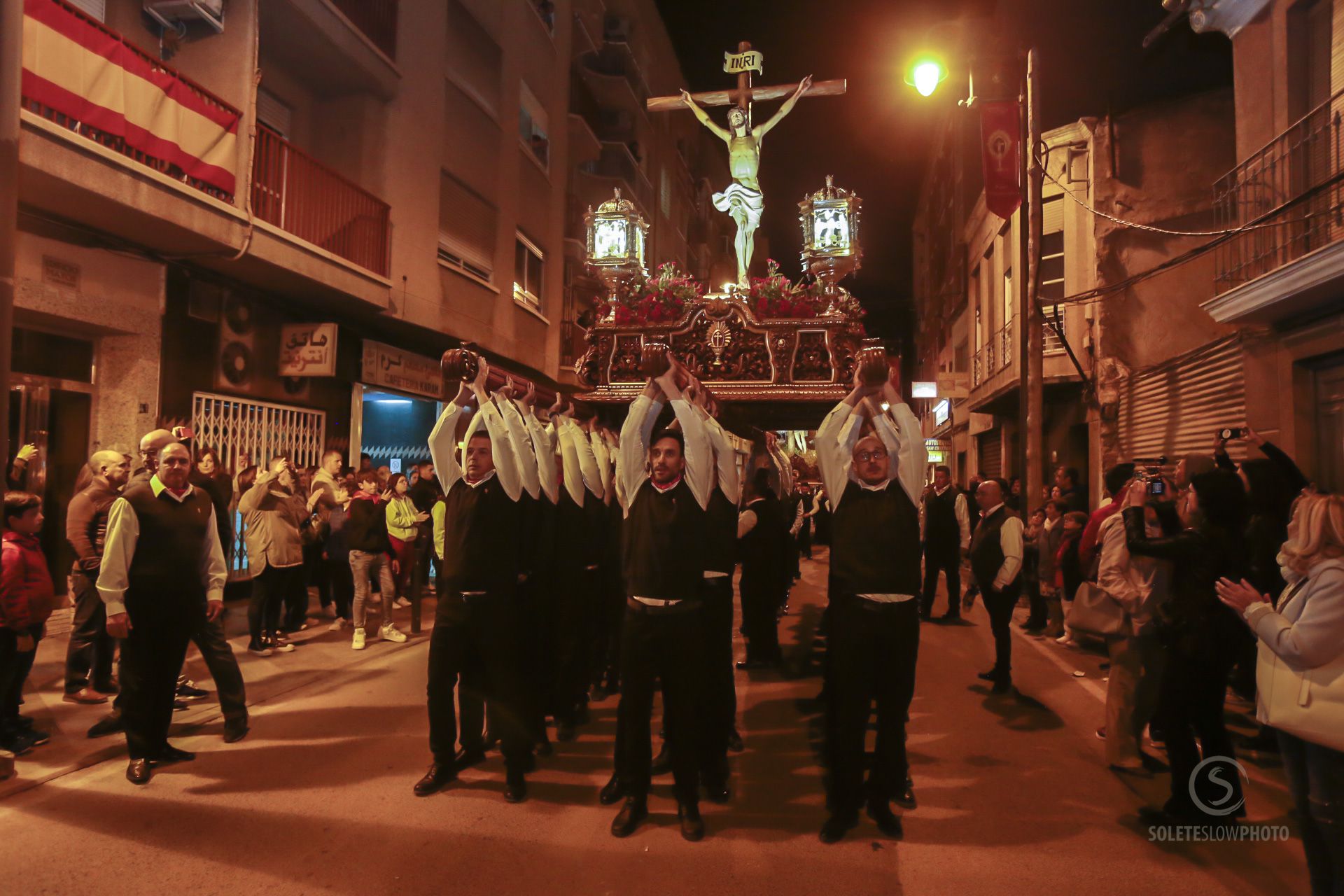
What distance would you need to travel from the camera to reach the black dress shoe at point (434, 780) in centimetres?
449

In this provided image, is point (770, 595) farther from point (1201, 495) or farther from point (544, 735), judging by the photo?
point (1201, 495)

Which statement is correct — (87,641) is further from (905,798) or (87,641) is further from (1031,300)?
(1031,300)

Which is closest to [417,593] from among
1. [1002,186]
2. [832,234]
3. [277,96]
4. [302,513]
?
[302,513]

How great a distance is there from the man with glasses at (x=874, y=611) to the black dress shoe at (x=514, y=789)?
1683 mm

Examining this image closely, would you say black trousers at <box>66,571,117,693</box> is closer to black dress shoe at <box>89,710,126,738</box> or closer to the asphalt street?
the asphalt street

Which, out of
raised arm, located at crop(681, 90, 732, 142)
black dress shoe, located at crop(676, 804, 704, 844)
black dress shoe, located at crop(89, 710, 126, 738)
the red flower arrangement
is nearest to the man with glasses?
black dress shoe, located at crop(676, 804, 704, 844)

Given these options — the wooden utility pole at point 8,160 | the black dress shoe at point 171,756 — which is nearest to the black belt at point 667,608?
the wooden utility pole at point 8,160

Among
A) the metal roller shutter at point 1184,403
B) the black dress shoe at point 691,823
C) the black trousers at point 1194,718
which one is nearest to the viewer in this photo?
the black dress shoe at point 691,823

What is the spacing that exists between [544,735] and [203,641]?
7.86ft

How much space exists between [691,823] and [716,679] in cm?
86

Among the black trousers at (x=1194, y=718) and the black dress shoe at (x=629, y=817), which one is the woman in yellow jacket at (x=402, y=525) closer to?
the black dress shoe at (x=629, y=817)

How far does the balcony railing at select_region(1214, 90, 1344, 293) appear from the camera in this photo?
7949 mm

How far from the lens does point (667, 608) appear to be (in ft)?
13.4

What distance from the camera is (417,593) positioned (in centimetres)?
967
